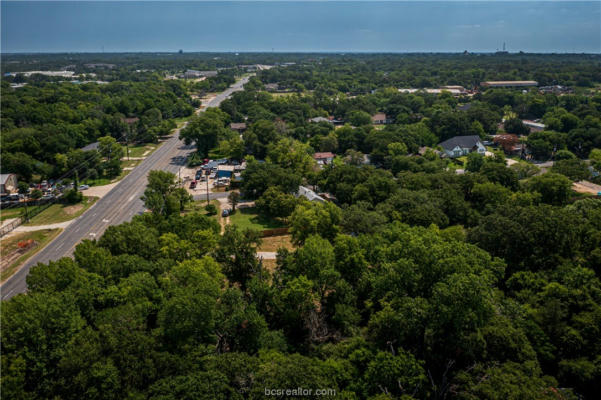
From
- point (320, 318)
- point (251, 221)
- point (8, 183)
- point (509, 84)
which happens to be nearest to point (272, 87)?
point (509, 84)

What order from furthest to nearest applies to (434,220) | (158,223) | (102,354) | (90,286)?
(434,220), (158,223), (90,286), (102,354)

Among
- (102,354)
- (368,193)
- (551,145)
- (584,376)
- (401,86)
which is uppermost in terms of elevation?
(401,86)

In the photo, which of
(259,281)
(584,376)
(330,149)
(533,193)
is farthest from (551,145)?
(259,281)

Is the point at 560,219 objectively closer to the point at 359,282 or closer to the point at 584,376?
the point at 584,376

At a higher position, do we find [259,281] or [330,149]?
[330,149]

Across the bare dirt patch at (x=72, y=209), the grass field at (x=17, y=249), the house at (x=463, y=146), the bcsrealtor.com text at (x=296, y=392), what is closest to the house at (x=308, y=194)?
the bare dirt patch at (x=72, y=209)

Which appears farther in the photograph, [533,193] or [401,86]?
[401,86]

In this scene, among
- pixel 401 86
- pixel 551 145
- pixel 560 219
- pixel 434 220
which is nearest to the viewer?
pixel 560 219

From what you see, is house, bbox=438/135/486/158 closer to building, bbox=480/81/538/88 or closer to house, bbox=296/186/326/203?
house, bbox=296/186/326/203
